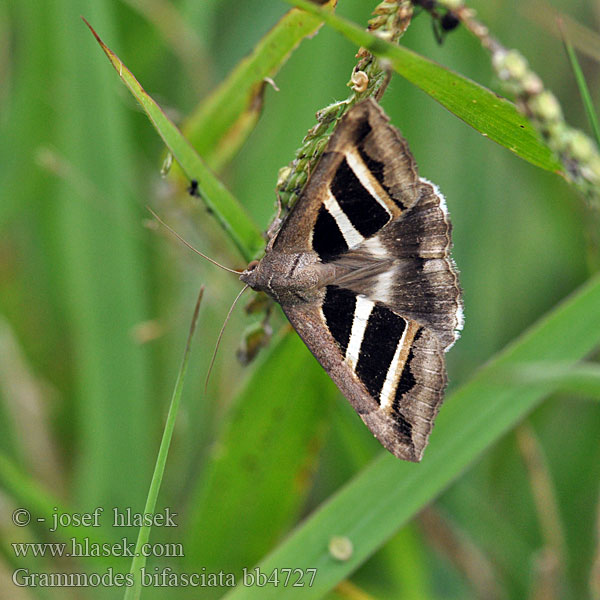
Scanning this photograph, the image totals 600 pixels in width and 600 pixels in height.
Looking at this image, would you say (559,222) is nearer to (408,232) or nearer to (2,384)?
(408,232)

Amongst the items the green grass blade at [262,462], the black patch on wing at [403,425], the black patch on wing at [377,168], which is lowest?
the green grass blade at [262,462]

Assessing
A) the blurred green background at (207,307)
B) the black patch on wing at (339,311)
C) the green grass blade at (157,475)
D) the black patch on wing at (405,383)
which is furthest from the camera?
the blurred green background at (207,307)

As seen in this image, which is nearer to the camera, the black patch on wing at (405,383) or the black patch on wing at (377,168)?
the black patch on wing at (377,168)

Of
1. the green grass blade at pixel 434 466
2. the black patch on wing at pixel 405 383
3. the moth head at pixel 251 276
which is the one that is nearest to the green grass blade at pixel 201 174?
the moth head at pixel 251 276

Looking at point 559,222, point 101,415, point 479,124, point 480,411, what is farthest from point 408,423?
point 559,222

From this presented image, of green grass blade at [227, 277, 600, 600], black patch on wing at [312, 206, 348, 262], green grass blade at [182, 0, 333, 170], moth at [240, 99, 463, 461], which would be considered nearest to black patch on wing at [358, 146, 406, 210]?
moth at [240, 99, 463, 461]

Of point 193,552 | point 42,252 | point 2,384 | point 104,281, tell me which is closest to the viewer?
point 193,552

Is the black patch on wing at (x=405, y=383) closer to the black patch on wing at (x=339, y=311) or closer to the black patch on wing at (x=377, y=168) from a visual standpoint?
the black patch on wing at (x=339, y=311)
